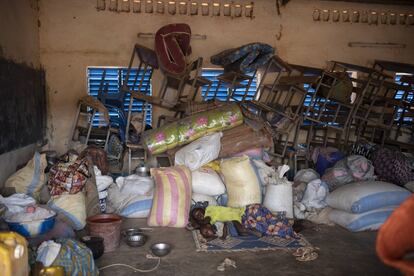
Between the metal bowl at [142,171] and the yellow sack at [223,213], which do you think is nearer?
the yellow sack at [223,213]

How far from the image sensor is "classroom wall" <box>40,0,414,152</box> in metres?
5.79

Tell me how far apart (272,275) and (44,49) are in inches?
184

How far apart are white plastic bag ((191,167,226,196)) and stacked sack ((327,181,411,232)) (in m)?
1.29

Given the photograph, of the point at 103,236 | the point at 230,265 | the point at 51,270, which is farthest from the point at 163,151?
the point at 51,270

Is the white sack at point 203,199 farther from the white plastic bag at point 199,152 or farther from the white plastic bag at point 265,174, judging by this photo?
the white plastic bag at point 265,174

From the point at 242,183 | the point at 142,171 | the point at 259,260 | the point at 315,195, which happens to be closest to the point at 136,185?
the point at 142,171

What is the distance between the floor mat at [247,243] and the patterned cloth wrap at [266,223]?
0.06 metres

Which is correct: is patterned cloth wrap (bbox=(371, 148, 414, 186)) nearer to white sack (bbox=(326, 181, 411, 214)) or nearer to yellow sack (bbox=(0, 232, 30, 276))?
white sack (bbox=(326, 181, 411, 214))

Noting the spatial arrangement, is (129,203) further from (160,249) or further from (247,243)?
(247,243)

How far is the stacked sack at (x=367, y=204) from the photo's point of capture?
12.8 feet

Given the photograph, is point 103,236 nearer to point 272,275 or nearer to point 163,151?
point 272,275

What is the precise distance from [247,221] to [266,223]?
18cm

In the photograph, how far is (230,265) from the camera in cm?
306

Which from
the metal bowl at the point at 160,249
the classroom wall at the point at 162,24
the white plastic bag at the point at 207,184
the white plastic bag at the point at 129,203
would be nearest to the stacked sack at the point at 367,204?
the white plastic bag at the point at 207,184
